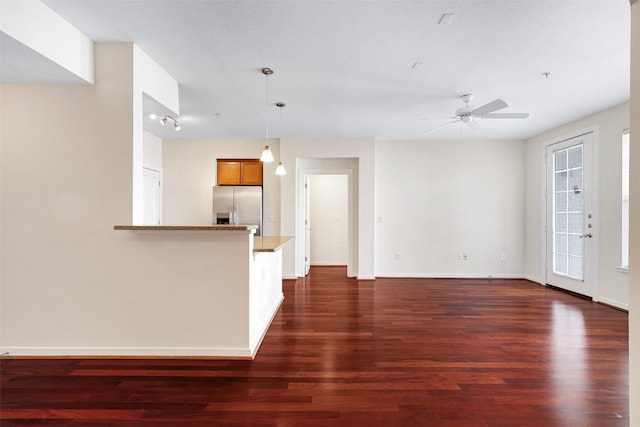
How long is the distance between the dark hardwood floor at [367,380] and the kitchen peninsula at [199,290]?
6.5 inches

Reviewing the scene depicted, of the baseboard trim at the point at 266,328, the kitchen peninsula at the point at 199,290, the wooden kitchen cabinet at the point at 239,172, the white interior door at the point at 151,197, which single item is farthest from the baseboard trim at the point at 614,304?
the white interior door at the point at 151,197

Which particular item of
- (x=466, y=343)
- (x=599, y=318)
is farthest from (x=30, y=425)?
(x=599, y=318)

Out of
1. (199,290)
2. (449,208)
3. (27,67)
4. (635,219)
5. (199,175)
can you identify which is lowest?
(199,290)

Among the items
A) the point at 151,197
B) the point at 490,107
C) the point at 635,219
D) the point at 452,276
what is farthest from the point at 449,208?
the point at 151,197

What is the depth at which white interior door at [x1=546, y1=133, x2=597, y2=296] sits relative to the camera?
4.63 m

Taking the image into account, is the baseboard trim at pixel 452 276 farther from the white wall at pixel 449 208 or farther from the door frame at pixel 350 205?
the door frame at pixel 350 205

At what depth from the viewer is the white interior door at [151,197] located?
5.62 meters

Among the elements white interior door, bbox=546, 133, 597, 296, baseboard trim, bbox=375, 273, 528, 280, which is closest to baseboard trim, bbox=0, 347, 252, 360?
baseboard trim, bbox=375, 273, 528, 280

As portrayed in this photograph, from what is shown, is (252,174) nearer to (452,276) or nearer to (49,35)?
(49,35)

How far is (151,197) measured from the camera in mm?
5770

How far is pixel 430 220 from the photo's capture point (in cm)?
613

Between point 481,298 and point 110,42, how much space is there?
16.8 feet

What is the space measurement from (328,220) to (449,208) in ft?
8.89

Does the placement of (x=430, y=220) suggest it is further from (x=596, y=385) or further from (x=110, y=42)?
(x=110, y=42)
